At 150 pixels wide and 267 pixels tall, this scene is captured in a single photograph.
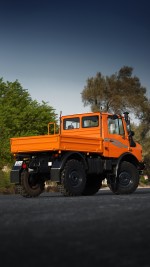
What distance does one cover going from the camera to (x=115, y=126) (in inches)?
715

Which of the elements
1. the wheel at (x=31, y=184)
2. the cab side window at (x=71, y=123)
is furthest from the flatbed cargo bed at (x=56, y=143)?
the cab side window at (x=71, y=123)

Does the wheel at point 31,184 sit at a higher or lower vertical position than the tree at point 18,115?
lower

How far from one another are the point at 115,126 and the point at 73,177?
114 inches

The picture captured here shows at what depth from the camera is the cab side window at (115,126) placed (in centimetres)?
1804

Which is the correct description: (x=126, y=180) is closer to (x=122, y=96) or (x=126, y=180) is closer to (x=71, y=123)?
(x=71, y=123)

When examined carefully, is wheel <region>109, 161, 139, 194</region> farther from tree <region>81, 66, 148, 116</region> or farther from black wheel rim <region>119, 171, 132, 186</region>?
tree <region>81, 66, 148, 116</region>

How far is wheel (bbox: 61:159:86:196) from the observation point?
15875 mm

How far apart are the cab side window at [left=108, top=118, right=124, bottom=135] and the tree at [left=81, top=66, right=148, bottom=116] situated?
30.7 m

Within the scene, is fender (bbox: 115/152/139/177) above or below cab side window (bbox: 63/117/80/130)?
below

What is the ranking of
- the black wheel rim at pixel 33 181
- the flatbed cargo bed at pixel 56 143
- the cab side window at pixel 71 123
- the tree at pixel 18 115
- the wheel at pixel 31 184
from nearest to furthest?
the flatbed cargo bed at pixel 56 143 < the wheel at pixel 31 184 < the black wheel rim at pixel 33 181 < the cab side window at pixel 71 123 < the tree at pixel 18 115

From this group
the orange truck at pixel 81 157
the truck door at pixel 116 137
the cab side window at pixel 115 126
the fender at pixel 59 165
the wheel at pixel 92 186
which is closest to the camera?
the fender at pixel 59 165

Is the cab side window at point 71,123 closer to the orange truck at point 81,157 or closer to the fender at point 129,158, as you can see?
the orange truck at point 81,157

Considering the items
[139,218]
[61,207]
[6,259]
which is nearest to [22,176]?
[61,207]

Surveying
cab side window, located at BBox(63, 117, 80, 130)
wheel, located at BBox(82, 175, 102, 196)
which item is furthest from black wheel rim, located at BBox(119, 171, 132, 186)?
cab side window, located at BBox(63, 117, 80, 130)
